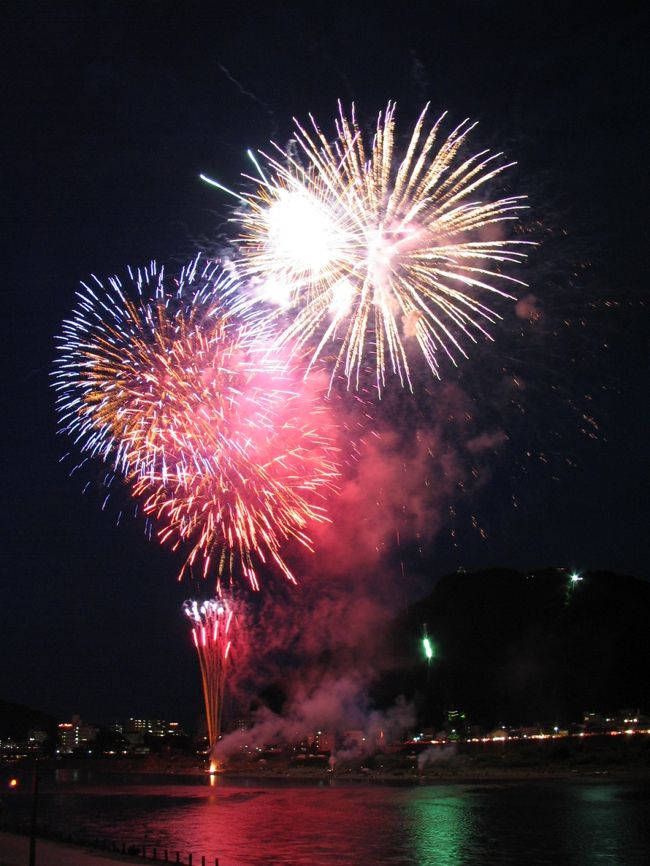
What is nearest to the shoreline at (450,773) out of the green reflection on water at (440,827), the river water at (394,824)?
the river water at (394,824)

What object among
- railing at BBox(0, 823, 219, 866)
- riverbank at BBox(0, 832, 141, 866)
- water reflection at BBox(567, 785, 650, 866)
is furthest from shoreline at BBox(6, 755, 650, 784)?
riverbank at BBox(0, 832, 141, 866)

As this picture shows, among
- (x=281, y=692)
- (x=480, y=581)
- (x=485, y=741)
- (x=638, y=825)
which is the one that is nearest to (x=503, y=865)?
(x=638, y=825)

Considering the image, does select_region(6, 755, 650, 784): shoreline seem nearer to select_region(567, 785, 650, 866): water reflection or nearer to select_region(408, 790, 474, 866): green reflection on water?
select_region(408, 790, 474, 866): green reflection on water

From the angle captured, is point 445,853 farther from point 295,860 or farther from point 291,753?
point 291,753

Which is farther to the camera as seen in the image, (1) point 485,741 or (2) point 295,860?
(1) point 485,741

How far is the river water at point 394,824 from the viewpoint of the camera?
2628 cm

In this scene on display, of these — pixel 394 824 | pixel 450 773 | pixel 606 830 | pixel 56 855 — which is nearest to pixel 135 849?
pixel 56 855

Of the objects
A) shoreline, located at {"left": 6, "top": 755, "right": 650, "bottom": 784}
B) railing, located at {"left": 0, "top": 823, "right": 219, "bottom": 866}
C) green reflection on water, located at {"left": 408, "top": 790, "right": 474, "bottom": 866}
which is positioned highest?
railing, located at {"left": 0, "top": 823, "right": 219, "bottom": 866}

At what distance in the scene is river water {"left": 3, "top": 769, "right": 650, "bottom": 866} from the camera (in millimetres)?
26281

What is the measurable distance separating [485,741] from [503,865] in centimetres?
6796

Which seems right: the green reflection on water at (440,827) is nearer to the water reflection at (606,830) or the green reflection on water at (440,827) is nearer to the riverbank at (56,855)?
the water reflection at (606,830)

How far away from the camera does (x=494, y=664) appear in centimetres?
12069

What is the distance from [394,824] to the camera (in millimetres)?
35688

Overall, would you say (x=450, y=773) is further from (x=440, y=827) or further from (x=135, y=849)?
(x=135, y=849)
